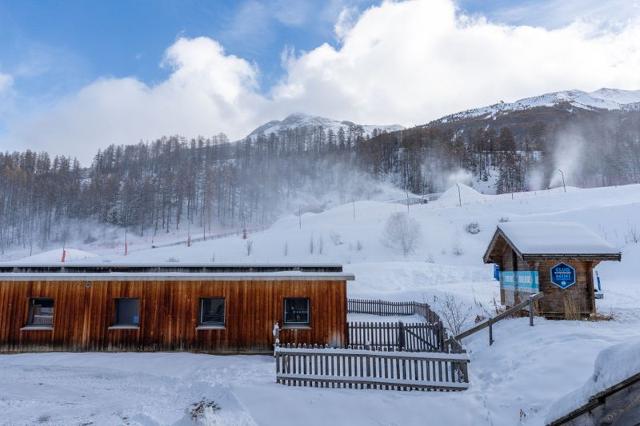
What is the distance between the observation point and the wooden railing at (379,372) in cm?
1013

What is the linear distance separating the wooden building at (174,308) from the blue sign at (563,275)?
26.0 feet

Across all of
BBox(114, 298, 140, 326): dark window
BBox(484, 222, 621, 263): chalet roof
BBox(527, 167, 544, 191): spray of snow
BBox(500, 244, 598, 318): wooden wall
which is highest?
BBox(527, 167, 544, 191): spray of snow

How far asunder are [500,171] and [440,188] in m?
15.7

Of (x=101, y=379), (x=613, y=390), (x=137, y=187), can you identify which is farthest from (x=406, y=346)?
(x=137, y=187)

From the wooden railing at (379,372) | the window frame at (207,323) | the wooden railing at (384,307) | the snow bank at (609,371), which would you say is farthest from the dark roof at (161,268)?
the snow bank at (609,371)

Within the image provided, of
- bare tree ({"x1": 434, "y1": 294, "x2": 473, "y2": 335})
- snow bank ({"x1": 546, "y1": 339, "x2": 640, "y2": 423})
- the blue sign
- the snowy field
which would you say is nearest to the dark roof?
the snowy field

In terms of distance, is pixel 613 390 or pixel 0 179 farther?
pixel 0 179

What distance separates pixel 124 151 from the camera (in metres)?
145

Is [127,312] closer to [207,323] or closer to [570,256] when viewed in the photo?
[207,323]

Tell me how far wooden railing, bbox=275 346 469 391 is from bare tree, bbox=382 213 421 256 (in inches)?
1376

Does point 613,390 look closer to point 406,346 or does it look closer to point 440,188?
point 406,346

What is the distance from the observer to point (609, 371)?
3303 mm

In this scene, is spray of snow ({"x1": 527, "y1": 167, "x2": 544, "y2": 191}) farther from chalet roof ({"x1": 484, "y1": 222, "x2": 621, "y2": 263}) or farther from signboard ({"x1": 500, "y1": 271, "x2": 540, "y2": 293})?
chalet roof ({"x1": 484, "y1": 222, "x2": 621, "y2": 263})

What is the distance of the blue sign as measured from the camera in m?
15.0
